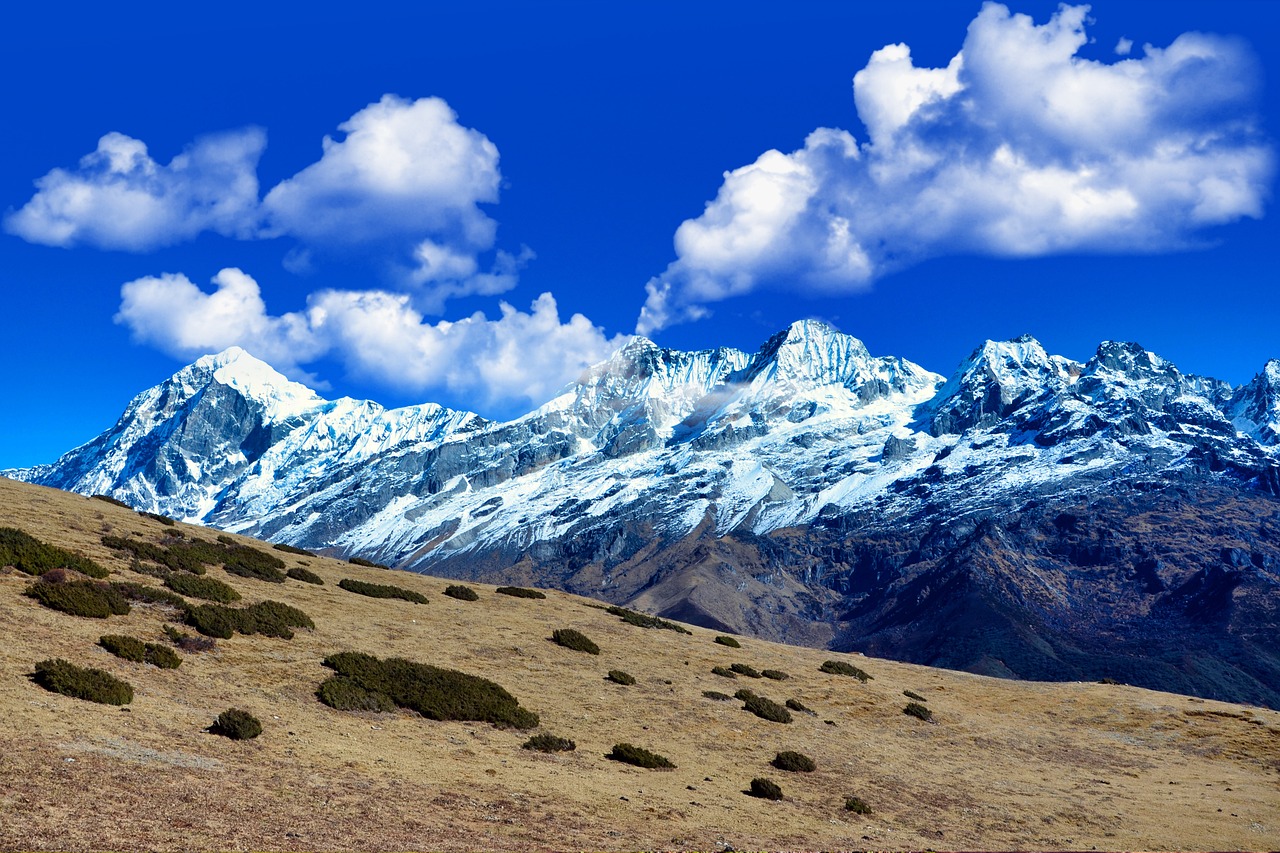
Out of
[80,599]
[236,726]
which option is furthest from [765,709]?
[80,599]

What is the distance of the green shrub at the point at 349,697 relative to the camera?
34625mm

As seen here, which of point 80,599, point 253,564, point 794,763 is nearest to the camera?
point 80,599

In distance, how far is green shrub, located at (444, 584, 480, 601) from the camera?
5847 cm

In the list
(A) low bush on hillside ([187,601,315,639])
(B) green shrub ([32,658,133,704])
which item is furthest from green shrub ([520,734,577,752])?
(B) green shrub ([32,658,133,704])

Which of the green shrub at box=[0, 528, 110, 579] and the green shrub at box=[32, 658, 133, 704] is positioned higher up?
the green shrub at box=[0, 528, 110, 579]

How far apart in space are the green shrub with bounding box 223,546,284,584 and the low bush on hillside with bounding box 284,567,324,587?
19.0 inches

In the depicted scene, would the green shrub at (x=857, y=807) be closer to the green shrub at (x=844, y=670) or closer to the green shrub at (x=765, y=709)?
the green shrub at (x=765, y=709)

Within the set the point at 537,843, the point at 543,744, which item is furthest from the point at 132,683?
the point at 537,843

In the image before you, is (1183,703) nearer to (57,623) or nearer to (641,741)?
(641,741)

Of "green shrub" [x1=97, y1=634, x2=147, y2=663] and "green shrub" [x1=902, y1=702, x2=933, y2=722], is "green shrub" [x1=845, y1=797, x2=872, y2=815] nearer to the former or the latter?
"green shrub" [x1=902, y1=702, x2=933, y2=722]

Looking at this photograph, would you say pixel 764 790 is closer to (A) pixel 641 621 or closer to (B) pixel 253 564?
(A) pixel 641 621

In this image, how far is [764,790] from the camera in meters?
33.1

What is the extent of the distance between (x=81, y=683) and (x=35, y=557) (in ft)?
41.3

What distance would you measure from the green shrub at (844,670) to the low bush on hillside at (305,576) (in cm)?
2726
